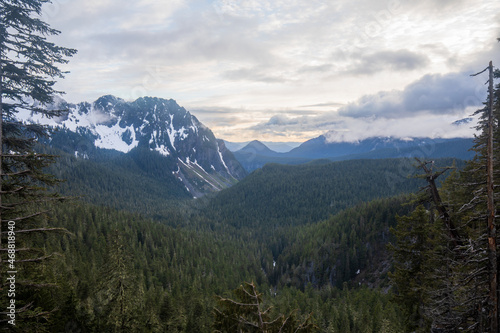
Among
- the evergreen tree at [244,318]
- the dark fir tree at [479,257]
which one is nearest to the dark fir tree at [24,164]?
the evergreen tree at [244,318]

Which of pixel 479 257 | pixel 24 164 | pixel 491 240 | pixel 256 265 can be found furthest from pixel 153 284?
pixel 491 240

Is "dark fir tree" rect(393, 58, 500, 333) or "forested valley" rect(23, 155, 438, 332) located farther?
"forested valley" rect(23, 155, 438, 332)

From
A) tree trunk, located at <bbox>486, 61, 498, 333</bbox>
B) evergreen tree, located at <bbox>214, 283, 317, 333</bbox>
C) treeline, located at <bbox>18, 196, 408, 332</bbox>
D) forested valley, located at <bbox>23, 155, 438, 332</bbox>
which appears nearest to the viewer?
evergreen tree, located at <bbox>214, 283, 317, 333</bbox>

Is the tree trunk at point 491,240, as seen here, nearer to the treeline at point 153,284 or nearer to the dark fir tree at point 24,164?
the treeline at point 153,284

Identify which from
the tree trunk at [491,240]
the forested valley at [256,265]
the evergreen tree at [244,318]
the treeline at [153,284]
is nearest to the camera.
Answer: the evergreen tree at [244,318]

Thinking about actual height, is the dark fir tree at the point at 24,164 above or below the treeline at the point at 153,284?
above

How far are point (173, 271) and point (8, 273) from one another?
3276 inches

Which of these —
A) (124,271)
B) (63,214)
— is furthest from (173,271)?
(124,271)

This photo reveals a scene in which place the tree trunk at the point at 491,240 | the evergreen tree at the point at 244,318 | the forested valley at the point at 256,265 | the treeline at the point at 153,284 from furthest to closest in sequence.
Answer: the forested valley at the point at 256,265
the treeline at the point at 153,284
the tree trunk at the point at 491,240
the evergreen tree at the point at 244,318

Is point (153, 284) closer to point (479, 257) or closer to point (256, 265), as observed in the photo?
point (256, 265)

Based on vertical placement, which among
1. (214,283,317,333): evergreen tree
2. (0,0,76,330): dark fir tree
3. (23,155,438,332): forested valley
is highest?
(0,0,76,330): dark fir tree

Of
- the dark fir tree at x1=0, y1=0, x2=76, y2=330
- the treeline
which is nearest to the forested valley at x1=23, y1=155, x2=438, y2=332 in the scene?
the treeline

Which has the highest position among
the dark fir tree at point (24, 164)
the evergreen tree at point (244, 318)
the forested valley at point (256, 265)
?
the dark fir tree at point (24, 164)

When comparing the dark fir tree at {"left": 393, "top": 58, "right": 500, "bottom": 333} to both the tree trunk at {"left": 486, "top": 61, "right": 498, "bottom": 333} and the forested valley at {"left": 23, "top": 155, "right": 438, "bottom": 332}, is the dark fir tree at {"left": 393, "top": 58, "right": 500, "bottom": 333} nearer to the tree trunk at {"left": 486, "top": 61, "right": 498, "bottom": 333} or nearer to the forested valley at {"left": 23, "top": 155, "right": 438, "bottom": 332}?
the tree trunk at {"left": 486, "top": 61, "right": 498, "bottom": 333}
